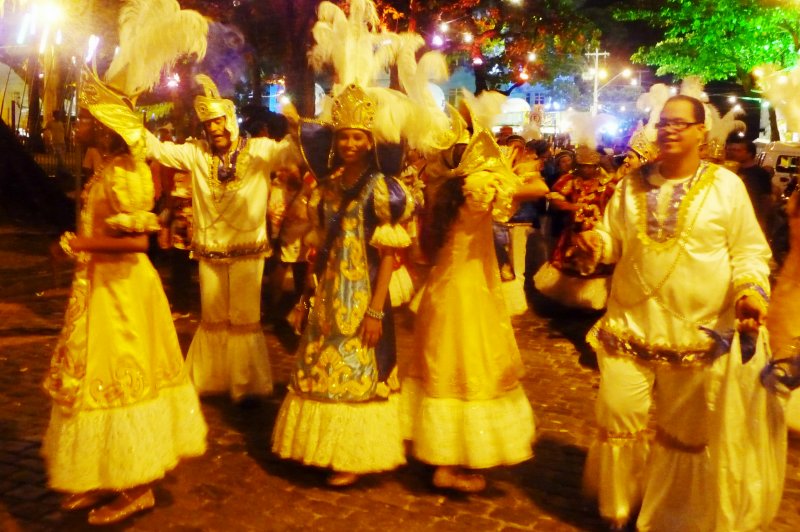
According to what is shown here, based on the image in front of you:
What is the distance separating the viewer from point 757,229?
3.88m

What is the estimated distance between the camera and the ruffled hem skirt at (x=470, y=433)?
4.55 metres

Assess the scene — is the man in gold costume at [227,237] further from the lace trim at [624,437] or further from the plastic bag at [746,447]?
the plastic bag at [746,447]

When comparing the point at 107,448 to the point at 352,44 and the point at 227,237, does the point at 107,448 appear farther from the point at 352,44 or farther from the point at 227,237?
the point at 352,44

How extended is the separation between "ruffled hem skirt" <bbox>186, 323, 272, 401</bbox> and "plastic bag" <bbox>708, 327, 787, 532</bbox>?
3.50 metres

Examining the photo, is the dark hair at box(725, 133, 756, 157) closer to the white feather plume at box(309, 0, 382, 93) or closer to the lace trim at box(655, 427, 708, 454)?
the white feather plume at box(309, 0, 382, 93)

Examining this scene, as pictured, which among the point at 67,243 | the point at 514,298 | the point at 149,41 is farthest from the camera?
the point at 514,298

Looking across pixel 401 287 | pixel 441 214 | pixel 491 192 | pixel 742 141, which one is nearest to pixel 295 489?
pixel 441 214

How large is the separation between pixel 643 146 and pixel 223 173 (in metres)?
3.93

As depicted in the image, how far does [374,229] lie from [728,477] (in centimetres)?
221

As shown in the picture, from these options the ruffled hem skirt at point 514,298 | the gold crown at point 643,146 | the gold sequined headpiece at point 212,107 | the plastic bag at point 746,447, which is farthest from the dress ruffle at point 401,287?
the plastic bag at point 746,447

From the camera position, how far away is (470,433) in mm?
4543

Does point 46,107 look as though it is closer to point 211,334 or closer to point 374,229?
point 211,334

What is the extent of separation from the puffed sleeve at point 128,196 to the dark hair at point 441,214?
1524 millimetres

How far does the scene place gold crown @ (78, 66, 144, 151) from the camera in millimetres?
4070
